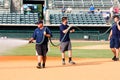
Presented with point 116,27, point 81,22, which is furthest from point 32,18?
point 116,27

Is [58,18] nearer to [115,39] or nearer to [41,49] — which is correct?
[115,39]

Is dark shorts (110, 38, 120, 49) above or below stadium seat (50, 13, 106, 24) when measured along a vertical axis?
above

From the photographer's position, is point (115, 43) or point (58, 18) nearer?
point (115, 43)

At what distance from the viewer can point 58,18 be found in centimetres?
4231

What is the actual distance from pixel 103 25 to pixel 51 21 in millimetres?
5435

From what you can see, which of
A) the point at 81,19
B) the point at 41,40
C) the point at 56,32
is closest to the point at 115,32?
the point at 41,40

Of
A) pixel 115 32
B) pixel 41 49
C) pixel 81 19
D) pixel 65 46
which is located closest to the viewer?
pixel 41 49

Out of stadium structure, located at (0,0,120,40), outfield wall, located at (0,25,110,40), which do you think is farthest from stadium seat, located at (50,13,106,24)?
outfield wall, located at (0,25,110,40)

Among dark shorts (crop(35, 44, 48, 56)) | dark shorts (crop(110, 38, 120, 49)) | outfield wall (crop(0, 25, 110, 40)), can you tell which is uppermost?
dark shorts (crop(35, 44, 48, 56))

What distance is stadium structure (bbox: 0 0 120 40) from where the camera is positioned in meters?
40.0

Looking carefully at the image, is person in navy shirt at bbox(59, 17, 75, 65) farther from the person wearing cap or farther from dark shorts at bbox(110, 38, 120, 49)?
dark shorts at bbox(110, 38, 120, 49)

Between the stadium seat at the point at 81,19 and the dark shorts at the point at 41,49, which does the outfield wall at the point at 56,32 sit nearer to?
the stadium seat at the point at 81,19

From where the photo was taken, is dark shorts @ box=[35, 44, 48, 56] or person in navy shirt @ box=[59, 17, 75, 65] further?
person in navy shirt @ box=[59, 17, 75, 65]

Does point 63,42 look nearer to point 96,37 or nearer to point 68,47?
point 68,47
